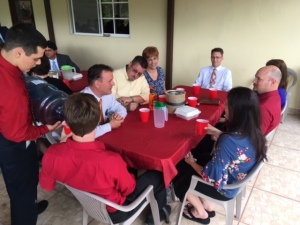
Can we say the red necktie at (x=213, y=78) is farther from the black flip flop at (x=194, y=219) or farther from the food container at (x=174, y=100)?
the black flip flop at (x=194, y=219)

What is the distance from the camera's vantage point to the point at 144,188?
1462mm

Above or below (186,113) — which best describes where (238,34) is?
above

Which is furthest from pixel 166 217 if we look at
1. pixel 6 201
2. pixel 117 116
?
pixel 6 201

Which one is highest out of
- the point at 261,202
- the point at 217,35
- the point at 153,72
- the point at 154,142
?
the point at 217,35

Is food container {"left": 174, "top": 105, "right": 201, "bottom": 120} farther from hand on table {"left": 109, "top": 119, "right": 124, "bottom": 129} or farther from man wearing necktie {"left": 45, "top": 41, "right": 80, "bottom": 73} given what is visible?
man wearing necktie {"left": 45, "top": 41, "right": 80, "bottom": 73}

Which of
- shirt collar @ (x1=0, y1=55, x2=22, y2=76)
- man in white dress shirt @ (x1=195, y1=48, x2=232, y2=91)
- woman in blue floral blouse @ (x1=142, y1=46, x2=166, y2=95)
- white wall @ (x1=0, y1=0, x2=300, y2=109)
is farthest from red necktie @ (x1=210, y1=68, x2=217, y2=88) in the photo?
shirt collar @ (x1=0, y1=55, x2=22, y2=76)

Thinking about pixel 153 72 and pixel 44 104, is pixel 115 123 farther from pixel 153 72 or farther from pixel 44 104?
pixel 153 72

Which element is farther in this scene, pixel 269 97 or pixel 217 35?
pixel 217 35

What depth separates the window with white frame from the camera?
4.84 m

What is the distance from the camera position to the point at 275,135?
10.5 feet

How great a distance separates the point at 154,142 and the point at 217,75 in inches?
76.2

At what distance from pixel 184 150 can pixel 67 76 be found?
2.04 m

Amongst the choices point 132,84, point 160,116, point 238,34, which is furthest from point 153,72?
point 238,34

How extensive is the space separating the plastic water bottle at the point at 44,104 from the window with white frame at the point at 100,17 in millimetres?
3601
